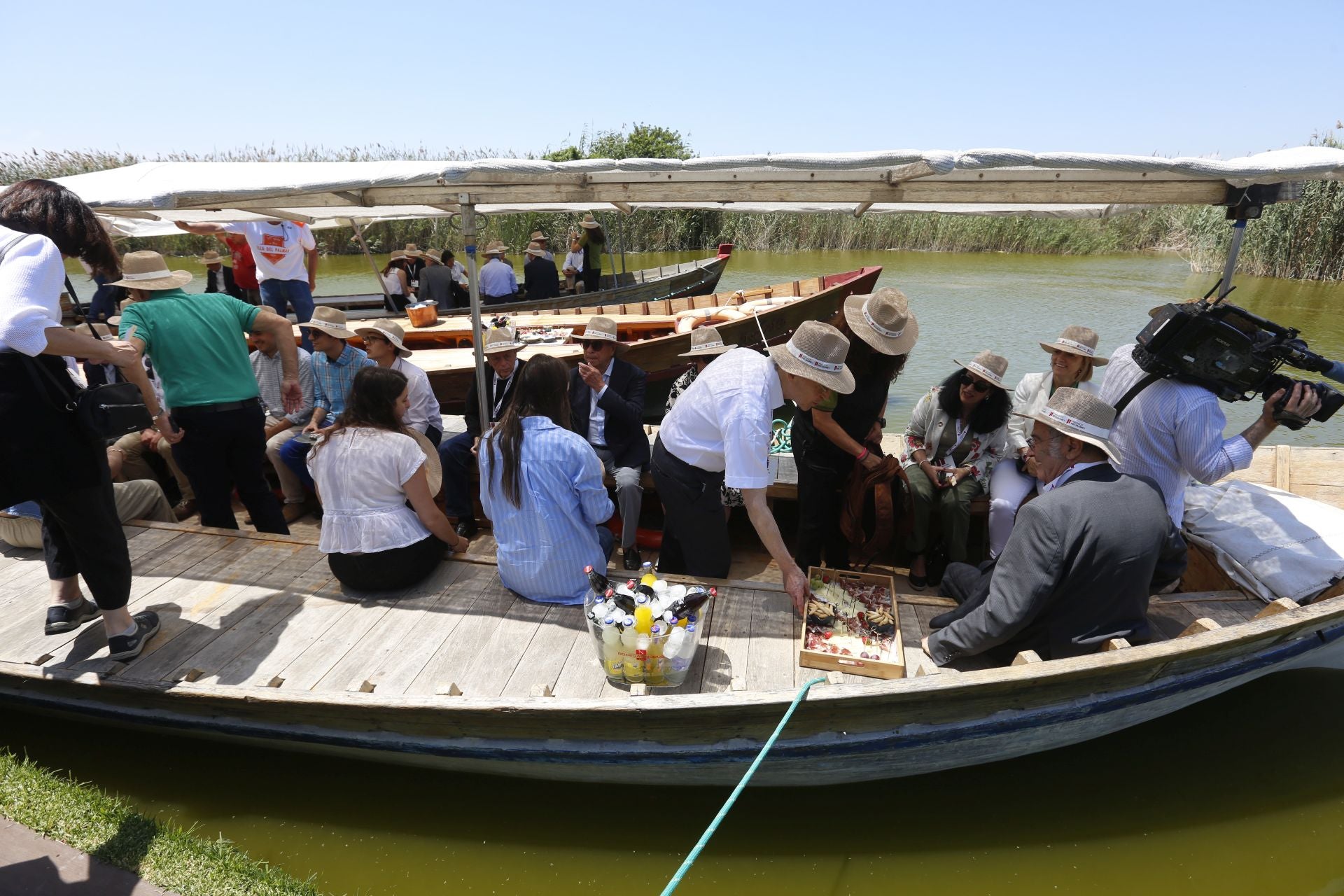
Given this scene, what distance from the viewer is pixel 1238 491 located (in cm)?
369

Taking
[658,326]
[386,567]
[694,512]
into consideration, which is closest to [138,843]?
[386,567]

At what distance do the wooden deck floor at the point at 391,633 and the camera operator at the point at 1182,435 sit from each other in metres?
0.61

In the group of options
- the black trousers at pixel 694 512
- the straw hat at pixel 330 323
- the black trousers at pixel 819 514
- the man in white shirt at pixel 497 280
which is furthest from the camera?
the man in white shirt at pixel 497 280

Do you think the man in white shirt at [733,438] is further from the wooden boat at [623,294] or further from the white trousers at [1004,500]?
the wooden boat at [623,294]

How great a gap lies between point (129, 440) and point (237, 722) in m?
2.87

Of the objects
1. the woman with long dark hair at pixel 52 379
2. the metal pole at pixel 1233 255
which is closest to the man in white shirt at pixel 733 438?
the metal pole at pixel 1233 255

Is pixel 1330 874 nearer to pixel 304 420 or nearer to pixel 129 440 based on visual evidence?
pixel 304 420

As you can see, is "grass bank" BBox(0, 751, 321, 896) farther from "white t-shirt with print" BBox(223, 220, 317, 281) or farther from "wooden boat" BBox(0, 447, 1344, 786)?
"white t-shirt with print" BBox(223, 220, 317, 281)

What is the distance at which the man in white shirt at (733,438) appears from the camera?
9.16ft

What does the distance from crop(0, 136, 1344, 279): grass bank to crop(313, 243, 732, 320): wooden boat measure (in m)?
5.19

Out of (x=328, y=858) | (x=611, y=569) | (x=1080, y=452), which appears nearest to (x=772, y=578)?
(x=611, y=569)

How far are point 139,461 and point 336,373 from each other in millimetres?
1540

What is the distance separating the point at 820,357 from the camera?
2941mm

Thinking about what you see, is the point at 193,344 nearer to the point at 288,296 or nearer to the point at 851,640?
the point at 851,640
